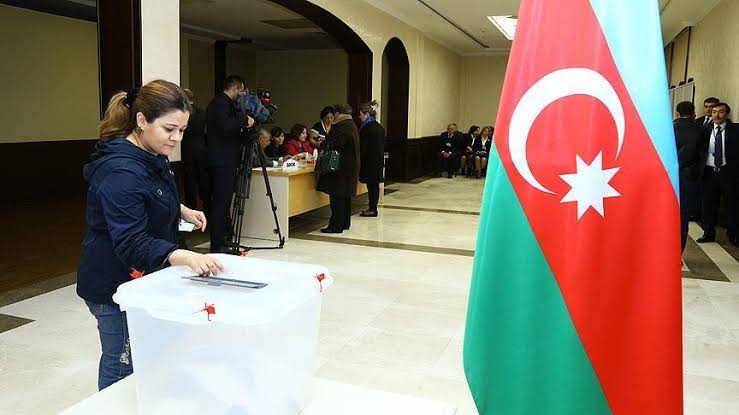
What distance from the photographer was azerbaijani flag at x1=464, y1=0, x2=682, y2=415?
148cm

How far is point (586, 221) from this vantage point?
1501 mm

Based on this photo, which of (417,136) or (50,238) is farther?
(417,136)

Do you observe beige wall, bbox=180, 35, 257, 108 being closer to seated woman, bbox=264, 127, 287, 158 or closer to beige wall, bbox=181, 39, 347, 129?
beige wall, bbox=181, 39, 347, 129

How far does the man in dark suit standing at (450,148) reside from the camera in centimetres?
1418

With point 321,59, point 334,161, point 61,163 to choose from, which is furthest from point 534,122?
point 321,59

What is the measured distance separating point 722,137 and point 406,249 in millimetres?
3548

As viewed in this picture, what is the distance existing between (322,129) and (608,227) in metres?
7.33

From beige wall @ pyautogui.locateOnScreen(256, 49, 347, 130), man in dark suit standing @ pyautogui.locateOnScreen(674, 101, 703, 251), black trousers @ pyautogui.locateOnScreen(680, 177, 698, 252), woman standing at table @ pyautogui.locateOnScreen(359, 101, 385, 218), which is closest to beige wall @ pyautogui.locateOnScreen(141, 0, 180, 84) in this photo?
woman standing at table @ pyautogui.locateOnScreen(359, 101, 385, 218)

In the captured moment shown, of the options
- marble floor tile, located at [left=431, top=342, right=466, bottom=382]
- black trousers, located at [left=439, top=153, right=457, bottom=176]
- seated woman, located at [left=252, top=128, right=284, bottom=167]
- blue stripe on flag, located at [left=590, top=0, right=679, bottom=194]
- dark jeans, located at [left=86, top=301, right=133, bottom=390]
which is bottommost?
marble floor tile, located at [left=431, top=342, right=466, bottom=382]

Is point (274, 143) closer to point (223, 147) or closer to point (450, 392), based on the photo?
point (223, 147)

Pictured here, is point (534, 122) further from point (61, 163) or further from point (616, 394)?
point (61, 163)

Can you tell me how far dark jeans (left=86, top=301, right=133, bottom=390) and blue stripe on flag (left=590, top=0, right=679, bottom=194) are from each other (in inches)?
58.5

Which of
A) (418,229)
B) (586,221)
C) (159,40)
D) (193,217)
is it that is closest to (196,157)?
(159,40)

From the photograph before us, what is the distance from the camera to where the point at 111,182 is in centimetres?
162
